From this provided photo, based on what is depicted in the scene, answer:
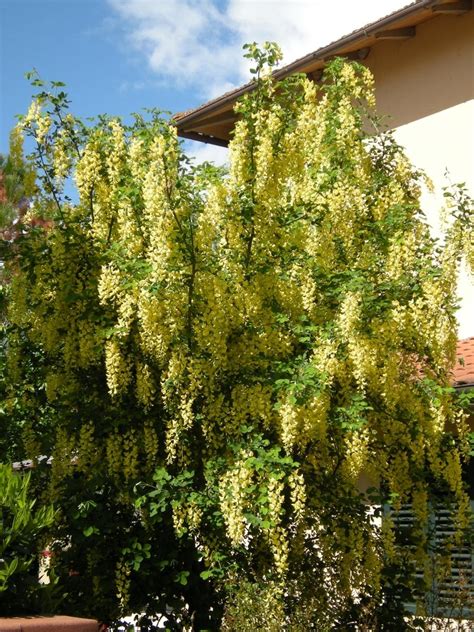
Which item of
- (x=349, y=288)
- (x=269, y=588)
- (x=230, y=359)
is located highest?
(x=349, y=288)

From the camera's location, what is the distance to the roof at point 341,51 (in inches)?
437

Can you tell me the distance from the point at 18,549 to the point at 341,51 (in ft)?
27.3

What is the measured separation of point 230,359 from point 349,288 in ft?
3.31

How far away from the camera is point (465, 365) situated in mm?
9148

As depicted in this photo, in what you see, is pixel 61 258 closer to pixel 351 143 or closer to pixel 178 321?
pixel 178 321

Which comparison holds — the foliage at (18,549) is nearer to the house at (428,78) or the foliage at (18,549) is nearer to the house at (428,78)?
the house at (428,78)

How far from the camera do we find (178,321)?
6.65 metres

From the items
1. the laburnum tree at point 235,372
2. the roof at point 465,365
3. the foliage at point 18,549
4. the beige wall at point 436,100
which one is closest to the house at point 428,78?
the beige wall at point 436,100

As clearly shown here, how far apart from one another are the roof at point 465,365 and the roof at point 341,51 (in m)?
3.77

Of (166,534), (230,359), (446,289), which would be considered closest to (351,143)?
(446,289)

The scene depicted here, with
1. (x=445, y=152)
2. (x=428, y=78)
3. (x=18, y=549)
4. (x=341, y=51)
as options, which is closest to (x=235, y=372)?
(x=18, y=549)

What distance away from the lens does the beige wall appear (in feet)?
36.4

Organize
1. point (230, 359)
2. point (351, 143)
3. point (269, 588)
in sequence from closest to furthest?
point (269, 588), point (230, 359), point (351, 143)

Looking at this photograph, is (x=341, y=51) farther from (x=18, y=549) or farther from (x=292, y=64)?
(x=18, y=549)
